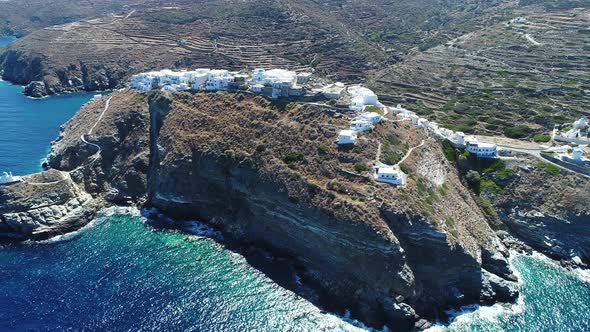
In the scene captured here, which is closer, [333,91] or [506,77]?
[333,91]

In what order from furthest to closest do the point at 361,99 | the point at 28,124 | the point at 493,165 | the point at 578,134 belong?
the point at 28,124 → the point at 578,134 → the point at 493,165 → the point at 361,99

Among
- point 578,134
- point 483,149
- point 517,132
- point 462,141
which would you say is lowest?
point 483,149

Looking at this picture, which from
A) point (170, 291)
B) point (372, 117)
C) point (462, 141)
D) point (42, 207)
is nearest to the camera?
point (170, 291)

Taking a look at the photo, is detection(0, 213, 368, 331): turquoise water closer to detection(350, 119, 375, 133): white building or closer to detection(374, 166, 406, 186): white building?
detection(374, 166, 406, 186): white building

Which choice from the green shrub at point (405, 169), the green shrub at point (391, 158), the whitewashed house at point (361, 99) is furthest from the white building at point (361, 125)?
the green shrub at point (405, 169)

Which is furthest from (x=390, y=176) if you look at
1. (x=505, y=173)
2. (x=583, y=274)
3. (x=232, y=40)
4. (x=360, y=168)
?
(x=232, y=40)

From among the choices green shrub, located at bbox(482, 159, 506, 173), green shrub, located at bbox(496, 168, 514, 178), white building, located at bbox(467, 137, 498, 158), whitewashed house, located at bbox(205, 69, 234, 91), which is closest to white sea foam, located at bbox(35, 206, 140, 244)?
whitewashed house, located at bbox(205, 69, 234, 91)

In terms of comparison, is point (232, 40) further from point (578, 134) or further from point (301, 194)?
point (301, 194)

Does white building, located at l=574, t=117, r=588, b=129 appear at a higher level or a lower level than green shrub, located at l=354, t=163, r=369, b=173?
higher
